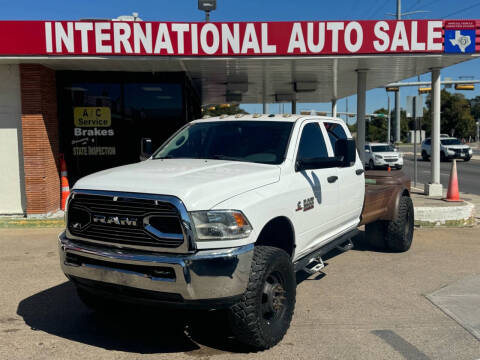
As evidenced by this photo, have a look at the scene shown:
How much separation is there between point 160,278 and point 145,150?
249 cm

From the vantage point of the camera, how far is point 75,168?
1118 centimetres

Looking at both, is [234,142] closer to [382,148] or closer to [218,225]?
[218,225]

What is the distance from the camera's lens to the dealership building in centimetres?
927

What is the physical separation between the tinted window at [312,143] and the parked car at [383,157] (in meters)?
21.7

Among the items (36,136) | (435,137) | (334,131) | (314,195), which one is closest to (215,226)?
(314,195)

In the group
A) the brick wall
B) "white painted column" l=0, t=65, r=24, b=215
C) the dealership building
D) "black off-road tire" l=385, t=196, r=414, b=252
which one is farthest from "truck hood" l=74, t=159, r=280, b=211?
"white painted column" l=0, t=65, r=24, b=215

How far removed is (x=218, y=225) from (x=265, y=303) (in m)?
0.86

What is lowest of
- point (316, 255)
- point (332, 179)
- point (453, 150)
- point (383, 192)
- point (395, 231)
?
point (395, 231)

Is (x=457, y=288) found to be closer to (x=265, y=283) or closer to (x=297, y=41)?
(x=265, y=283)

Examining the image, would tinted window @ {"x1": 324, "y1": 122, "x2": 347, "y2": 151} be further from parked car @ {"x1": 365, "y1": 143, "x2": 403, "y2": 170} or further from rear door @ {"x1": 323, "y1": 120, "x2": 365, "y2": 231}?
parked car @ {"x1": 365, "y1": 143, "x2": 403, "y2": 170}

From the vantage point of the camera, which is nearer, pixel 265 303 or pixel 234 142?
pixel 265 303

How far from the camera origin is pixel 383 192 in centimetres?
671

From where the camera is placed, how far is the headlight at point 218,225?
10.8ft

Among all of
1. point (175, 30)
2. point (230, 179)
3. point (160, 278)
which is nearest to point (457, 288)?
point (230, 179)
